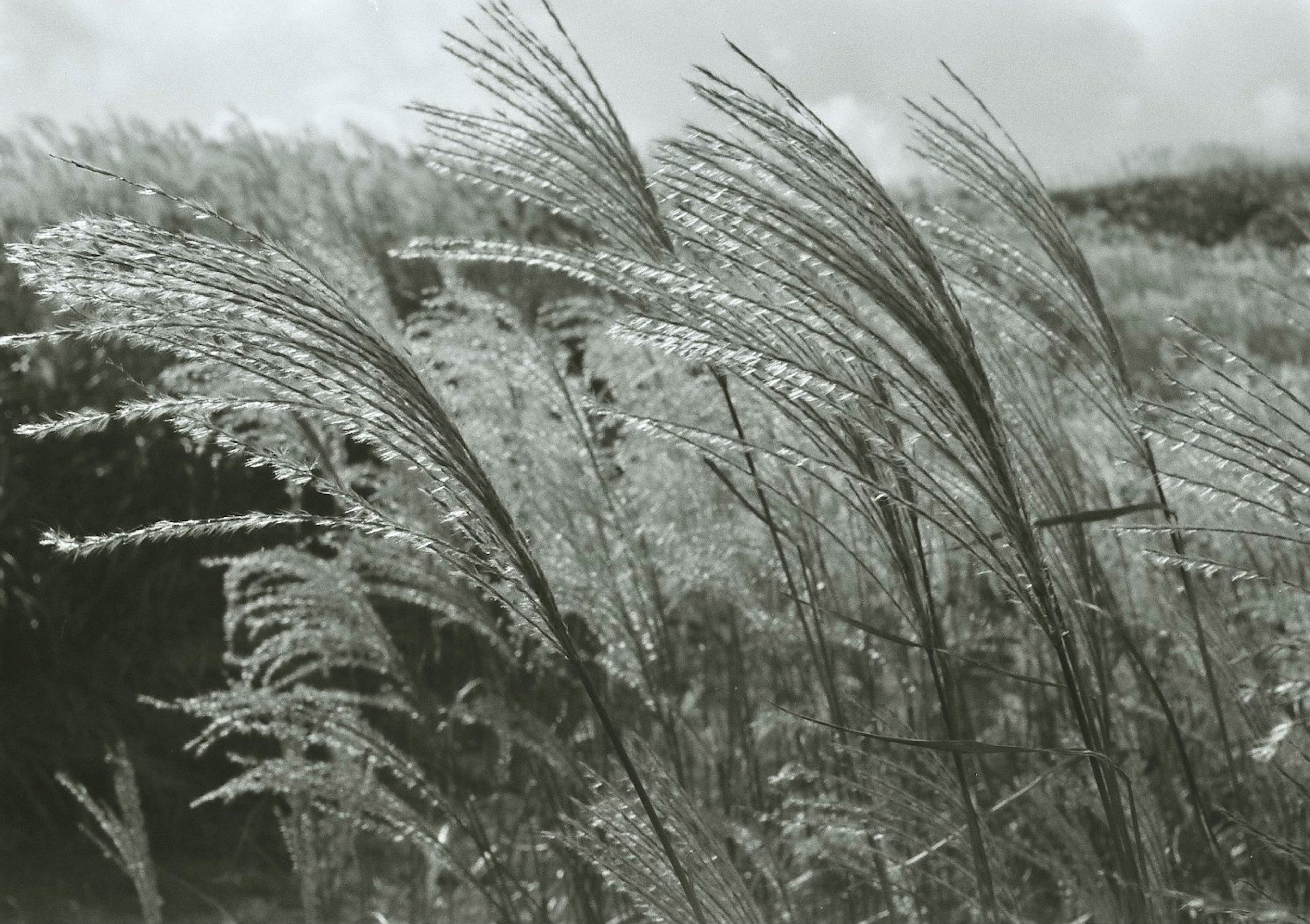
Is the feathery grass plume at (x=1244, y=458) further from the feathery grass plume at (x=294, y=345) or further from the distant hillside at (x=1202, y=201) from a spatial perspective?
the distant hillside at (x=1202, y=201)

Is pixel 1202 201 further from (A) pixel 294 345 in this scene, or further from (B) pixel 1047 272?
(A) pixel 294 345

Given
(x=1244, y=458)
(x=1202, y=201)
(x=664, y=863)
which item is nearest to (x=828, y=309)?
(x=664, y=863)

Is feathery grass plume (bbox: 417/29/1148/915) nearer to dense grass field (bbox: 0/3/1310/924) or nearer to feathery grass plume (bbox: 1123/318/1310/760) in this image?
dense grass field (bbox: 0/3/1310/924)

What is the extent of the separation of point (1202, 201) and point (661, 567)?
16.4 m

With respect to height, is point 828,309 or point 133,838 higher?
point 828,309

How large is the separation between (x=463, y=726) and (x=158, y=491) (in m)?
1.38

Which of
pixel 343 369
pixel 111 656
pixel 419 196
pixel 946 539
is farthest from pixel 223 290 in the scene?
pixel 419 196

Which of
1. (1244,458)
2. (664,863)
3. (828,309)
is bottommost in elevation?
(664,863)

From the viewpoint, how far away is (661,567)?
2596mm

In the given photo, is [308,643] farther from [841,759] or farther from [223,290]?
[223,290]

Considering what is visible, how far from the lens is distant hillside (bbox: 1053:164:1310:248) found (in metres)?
15.8

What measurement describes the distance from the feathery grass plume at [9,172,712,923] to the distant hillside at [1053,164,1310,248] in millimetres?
15304

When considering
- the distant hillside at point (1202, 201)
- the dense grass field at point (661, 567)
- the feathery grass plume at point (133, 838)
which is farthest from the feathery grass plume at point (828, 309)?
the distant hillside at point (1202, 201)

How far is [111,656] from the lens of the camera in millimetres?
4098
